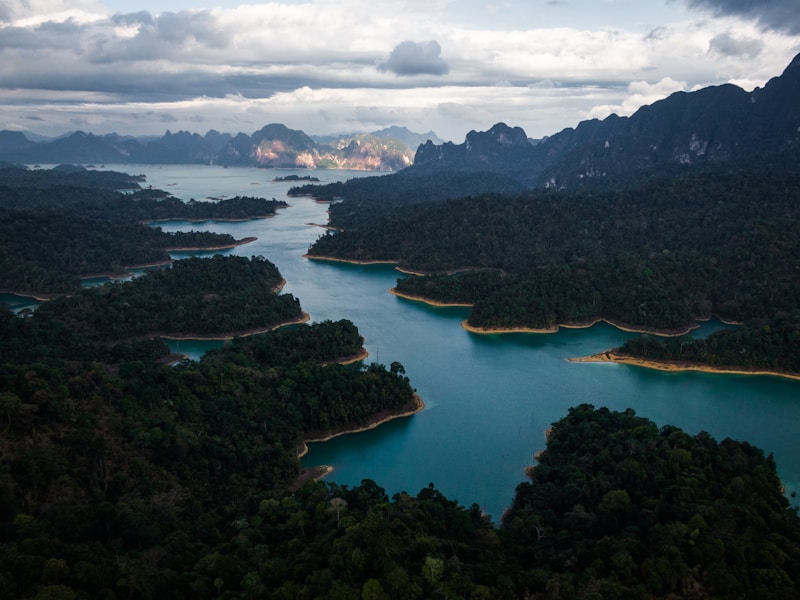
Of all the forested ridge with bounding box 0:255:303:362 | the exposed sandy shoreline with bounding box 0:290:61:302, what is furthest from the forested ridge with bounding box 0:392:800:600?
the exposed sandy shoreline with bounding box 0:290:61:302

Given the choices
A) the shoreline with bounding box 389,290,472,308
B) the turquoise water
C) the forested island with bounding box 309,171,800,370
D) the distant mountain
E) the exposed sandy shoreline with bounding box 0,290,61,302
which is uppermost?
the distant mountain

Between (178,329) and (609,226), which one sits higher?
(609,226)

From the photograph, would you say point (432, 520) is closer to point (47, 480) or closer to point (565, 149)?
point (47, 480)

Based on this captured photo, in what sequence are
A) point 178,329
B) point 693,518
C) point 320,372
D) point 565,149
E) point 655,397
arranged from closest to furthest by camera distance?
point 693,518, point 320,372, point 655,397, point 178,329, point 565,149

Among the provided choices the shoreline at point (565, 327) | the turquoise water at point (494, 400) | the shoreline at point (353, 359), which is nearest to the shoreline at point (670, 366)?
the turquoise water at point (494, 400)

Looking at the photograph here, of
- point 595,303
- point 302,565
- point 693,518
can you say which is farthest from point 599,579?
point 595,303

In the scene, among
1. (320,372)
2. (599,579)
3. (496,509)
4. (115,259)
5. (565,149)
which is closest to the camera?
(599,579)

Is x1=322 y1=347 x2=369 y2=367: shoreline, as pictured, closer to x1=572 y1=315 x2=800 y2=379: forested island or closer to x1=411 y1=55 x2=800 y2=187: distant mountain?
x1=572 y1=315 x2=800 y2=379: forested island
